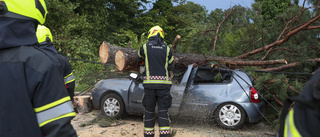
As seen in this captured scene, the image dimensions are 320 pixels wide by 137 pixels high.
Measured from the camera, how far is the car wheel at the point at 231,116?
5.00 m

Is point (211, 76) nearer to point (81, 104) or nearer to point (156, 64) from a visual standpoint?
point (156, 64)

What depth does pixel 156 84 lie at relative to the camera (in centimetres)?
414

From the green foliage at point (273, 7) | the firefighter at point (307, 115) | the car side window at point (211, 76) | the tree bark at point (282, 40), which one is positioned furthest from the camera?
the green foliage at point (273, 7)

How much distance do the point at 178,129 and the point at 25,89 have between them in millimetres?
4137

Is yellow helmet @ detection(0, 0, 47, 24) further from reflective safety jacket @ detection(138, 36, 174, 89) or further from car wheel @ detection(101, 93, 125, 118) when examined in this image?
car wheel @ detection(101, 93, 125, 118)

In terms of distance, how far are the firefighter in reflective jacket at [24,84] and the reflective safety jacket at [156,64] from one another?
2.85 m

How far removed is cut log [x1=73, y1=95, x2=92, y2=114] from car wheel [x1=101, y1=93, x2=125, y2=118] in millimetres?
700

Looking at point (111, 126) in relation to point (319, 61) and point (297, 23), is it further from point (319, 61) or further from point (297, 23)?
point (297, 23)

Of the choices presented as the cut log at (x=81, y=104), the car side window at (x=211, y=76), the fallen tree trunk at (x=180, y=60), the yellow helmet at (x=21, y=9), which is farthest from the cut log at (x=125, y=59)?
the yellow helmet at (x=21, y=9)

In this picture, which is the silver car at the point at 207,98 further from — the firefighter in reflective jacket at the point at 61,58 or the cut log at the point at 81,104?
the firefighter in reflective jacket at the point at 61,58

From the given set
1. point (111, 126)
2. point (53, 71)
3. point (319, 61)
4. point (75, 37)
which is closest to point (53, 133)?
point (53, 71)

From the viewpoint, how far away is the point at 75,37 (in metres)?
12.1

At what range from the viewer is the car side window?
5.44m

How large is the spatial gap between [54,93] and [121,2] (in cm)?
1696
